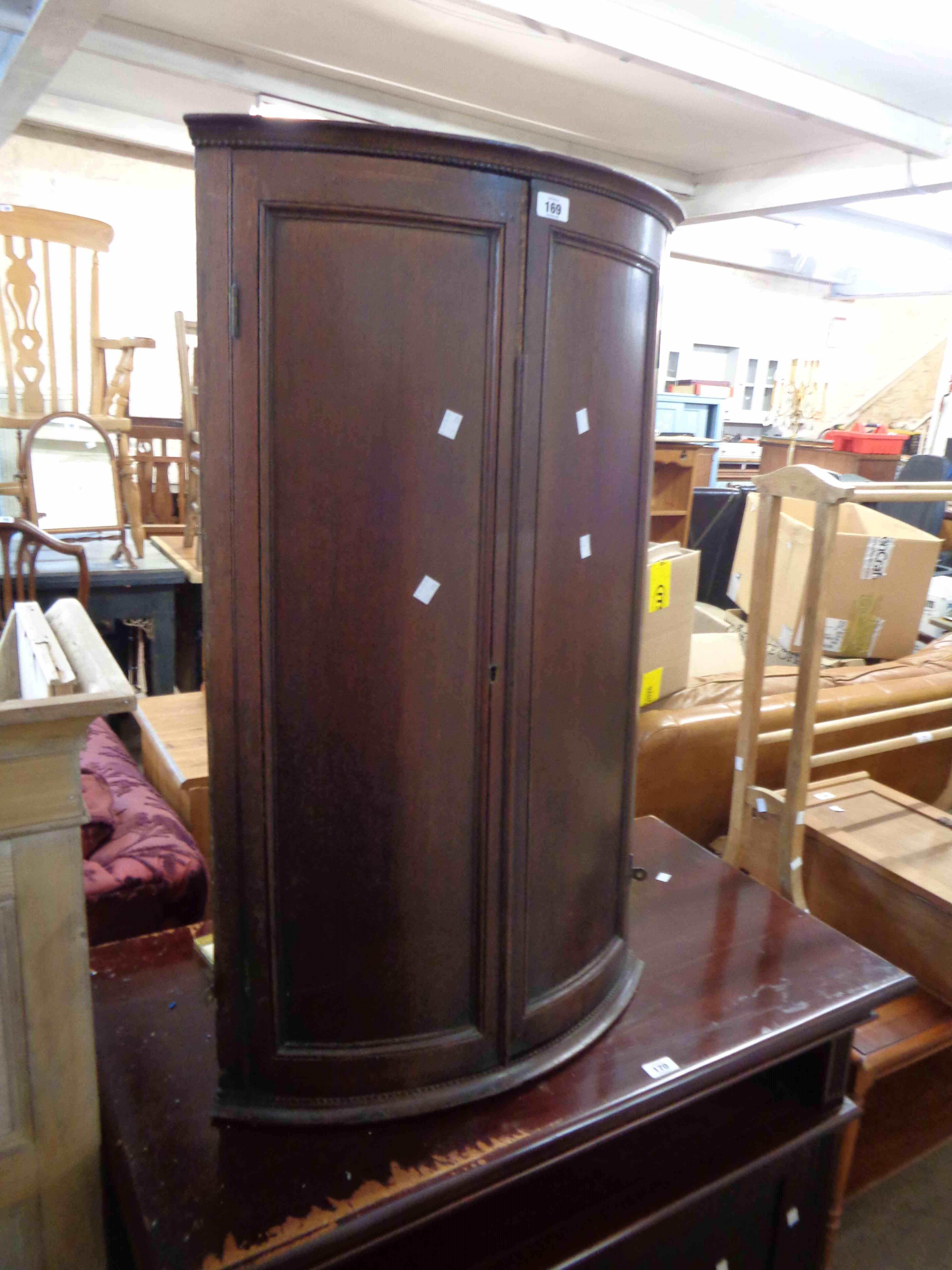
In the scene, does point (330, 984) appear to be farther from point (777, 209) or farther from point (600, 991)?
point (777, 209)

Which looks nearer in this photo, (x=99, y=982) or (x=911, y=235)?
(x=99, y=982)

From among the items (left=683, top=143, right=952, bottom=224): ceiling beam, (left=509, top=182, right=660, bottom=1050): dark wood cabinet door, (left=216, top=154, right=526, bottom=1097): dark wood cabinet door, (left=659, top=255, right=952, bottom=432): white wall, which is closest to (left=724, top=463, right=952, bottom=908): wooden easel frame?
(left=509, top=182, right=660, bottom=1050): dark wood cabinet door

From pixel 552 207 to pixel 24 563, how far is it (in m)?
2.77

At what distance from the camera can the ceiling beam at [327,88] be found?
3.34 metres

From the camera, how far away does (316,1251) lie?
2.79 feet

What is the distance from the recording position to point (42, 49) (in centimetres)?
287

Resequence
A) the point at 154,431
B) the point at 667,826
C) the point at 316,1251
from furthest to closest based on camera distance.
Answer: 1. the point at 154,431
2. the point at 667,826
3. the point at 316,1251

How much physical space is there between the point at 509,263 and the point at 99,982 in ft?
3.59

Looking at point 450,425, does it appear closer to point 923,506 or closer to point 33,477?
point 33,477

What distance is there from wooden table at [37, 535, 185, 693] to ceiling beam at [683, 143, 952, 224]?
270 centimetres

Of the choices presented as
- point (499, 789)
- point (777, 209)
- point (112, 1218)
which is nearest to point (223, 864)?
point (499, 789)

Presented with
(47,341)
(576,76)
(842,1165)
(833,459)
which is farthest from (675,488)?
(842,1165)

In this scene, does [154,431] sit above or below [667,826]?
above

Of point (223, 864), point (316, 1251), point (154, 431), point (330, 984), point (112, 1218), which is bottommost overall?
point (112, 1218)
